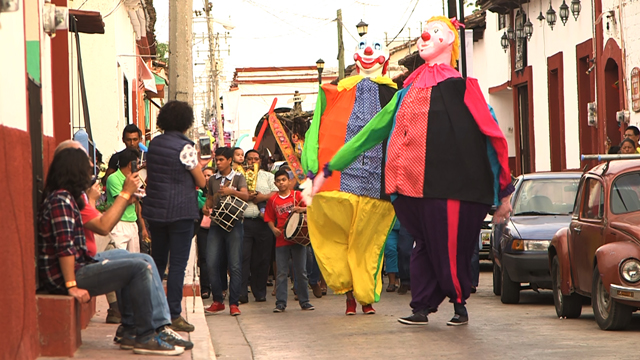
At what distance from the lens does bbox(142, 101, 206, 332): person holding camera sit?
8266 mm

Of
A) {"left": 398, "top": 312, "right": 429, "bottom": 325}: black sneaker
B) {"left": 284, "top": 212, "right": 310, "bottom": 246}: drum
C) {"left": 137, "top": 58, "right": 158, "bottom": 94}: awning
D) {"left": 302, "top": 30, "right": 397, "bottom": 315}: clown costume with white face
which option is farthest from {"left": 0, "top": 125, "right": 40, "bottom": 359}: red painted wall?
{"left": 137, "top": 58, "right": 158, "bottom": 94}: awning

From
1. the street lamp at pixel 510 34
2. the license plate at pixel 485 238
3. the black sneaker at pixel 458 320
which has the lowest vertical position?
the black sneaker at pixel 458 320

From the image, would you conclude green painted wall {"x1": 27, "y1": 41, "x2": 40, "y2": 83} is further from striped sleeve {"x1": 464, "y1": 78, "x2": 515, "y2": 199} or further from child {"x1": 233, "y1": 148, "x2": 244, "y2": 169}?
child {"x1": 233, "y1": 148, "x2": 244, "y2": 169}

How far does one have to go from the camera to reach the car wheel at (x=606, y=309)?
891cm

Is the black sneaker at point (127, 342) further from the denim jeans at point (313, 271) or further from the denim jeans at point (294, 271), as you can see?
the denim jeans at point (313, 271)

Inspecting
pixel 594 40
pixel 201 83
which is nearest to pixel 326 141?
pixel 594 40

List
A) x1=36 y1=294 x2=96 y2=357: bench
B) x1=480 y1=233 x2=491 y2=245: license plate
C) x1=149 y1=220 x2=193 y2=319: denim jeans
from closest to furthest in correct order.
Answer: x1=36 y1=294 x2=96 y2=357: bench → x1=149 y1=220 x2=193 y2=319: denim jeans → x1=480 y1=233 x2=491 y2=245: license plate

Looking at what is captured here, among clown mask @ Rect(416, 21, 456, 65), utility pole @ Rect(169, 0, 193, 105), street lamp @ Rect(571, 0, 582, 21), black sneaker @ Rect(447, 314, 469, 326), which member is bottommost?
black sneaker @ Rect(447, 314, 469, 326)

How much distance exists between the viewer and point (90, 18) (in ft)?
41.2

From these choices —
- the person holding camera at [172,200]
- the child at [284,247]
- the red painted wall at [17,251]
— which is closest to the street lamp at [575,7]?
the child at [284,247]

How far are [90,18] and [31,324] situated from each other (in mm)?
6739

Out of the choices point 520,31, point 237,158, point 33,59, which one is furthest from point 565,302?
point 520,31

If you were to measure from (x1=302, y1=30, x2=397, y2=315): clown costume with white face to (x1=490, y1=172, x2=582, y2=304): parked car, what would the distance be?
6.20ft

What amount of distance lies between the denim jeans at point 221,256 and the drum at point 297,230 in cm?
57
